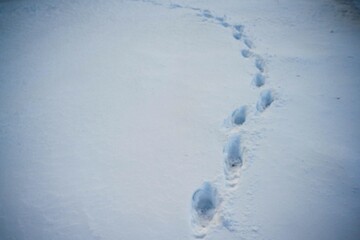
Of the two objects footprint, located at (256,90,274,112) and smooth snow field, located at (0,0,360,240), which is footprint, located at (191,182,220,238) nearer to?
smooth snow field, located at (0,0,360,240)

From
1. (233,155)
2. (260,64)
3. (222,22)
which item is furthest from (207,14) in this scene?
(233,155)

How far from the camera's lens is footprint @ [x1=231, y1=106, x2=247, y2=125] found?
1996 millimetres

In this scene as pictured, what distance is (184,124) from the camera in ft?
6.56

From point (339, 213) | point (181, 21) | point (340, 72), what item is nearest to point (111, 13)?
point (181, 21)

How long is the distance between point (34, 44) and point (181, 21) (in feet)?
5.42

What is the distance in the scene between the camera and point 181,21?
3.03 meters

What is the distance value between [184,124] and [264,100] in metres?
0.71

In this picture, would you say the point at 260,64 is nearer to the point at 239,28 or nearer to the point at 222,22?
the point at 239,28

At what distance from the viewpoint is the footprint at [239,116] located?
2.00 m

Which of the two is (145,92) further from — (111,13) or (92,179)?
(111,13)

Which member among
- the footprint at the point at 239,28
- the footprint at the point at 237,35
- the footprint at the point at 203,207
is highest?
the footprint at the point at 239,28

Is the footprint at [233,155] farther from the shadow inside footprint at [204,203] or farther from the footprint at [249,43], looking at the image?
the footprint at [249,43]

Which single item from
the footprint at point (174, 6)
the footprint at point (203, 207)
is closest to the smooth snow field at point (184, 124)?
the footprint at point (203, 207)

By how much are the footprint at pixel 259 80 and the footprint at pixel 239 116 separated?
0.34 meters
